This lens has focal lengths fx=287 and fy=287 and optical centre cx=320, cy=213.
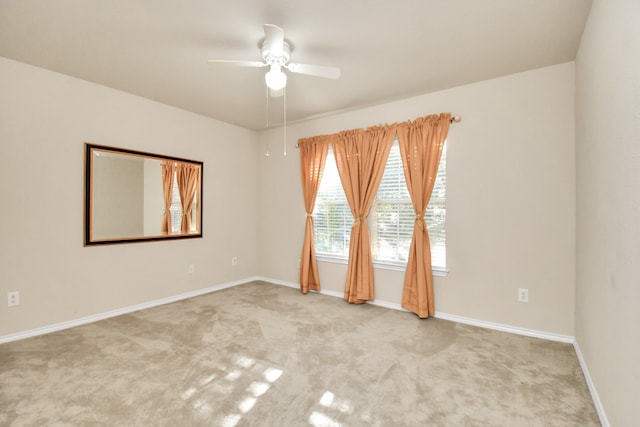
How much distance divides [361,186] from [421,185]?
0.75 m

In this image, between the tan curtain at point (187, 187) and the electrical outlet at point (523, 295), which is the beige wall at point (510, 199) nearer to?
the electrical outlet at point (523, 295)

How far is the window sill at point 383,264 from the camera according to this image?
3.15 meters

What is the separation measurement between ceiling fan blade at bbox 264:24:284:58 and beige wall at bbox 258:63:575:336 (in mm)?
1860

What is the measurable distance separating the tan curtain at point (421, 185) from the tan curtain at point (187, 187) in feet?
9.03

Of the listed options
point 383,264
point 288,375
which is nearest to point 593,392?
point 288,375

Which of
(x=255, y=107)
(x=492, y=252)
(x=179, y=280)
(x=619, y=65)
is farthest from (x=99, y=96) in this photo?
(x=492, y=252)

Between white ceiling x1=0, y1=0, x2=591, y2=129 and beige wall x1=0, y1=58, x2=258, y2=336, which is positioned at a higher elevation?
white ceiling x1=0, y1=0, x2=591, y2=129

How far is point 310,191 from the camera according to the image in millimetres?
4109

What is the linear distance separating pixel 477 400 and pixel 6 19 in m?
4.02

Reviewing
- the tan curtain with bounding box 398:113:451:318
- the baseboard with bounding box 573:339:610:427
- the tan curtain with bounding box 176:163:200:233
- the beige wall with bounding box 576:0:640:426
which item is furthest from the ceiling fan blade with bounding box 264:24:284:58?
the baseboard with bounding box 573:339:610:427

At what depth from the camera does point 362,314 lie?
3.24 meters

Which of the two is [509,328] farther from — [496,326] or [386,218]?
[386,218]

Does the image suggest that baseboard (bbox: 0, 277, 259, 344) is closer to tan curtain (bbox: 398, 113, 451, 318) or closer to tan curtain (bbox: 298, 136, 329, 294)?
tan curtain (bbox: 298, 136, 329, 294)

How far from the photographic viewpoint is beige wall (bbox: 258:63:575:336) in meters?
2.56
